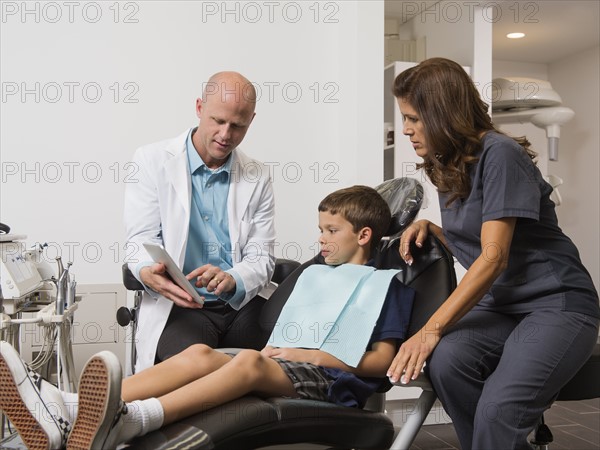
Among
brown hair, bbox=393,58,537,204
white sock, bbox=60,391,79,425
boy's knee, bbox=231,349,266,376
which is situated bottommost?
white sock, bbox=60,391,79,425

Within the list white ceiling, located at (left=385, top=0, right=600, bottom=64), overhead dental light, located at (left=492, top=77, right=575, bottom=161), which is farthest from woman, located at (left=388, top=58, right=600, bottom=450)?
overhead dental light, located at (left=492, top=77, right=575, bottom=161)

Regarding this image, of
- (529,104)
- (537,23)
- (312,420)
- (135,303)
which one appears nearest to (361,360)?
(312,420)

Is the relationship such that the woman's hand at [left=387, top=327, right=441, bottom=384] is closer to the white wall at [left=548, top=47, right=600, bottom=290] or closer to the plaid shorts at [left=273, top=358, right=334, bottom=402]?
the plaid shorts at [left=273, top=358, right=334, bottom=402]

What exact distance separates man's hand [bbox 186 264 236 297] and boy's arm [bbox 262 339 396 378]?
0.85 ft

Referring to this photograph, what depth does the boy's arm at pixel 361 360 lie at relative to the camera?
177cm

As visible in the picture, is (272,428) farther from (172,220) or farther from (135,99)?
(135,99)

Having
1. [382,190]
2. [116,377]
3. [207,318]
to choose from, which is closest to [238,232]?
[207,318]

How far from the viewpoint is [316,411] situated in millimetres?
1543

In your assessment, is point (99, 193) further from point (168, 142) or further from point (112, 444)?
point (112, 444)

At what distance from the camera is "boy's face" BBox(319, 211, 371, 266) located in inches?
79.6

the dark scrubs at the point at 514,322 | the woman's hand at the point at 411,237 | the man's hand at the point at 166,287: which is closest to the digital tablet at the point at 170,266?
the man's hand at the point at 166,287

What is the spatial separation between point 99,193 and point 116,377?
209cm

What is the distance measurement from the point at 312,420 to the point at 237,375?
185 millimetres

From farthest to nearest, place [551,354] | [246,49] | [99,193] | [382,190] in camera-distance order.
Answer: [246,49], [99,193], [382,190], [551,354]
